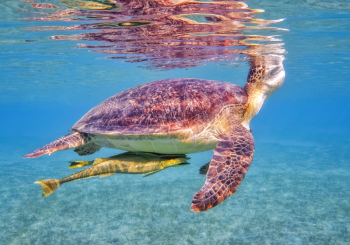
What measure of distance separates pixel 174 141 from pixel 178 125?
27 centimetres

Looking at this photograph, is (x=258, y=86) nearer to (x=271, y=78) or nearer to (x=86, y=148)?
(x=271, y=78)

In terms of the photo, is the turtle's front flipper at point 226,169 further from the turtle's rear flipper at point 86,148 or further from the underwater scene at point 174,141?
the turtle's rear flipper at point 86,148

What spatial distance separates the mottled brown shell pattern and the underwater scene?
23mm

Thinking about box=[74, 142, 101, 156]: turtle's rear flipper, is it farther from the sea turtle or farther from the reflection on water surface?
the reflection on water surface

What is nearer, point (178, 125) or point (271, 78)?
point (178, 125)

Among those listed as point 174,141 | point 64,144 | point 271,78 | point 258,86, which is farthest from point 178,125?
point 271,78

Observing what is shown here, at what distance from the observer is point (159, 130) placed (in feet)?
11.8

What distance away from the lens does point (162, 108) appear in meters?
3.96

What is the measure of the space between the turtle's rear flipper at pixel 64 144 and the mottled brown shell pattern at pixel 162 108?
0.58 feet

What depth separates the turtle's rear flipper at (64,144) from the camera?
12.6 feet

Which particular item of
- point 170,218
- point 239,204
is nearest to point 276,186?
point 239,204

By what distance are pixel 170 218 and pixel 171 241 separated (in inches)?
43.7

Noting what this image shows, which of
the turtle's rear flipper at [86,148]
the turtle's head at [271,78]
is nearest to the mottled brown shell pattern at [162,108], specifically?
the turtle's rear flipper at [86,148]

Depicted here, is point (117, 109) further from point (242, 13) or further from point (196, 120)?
point (242, 13)
